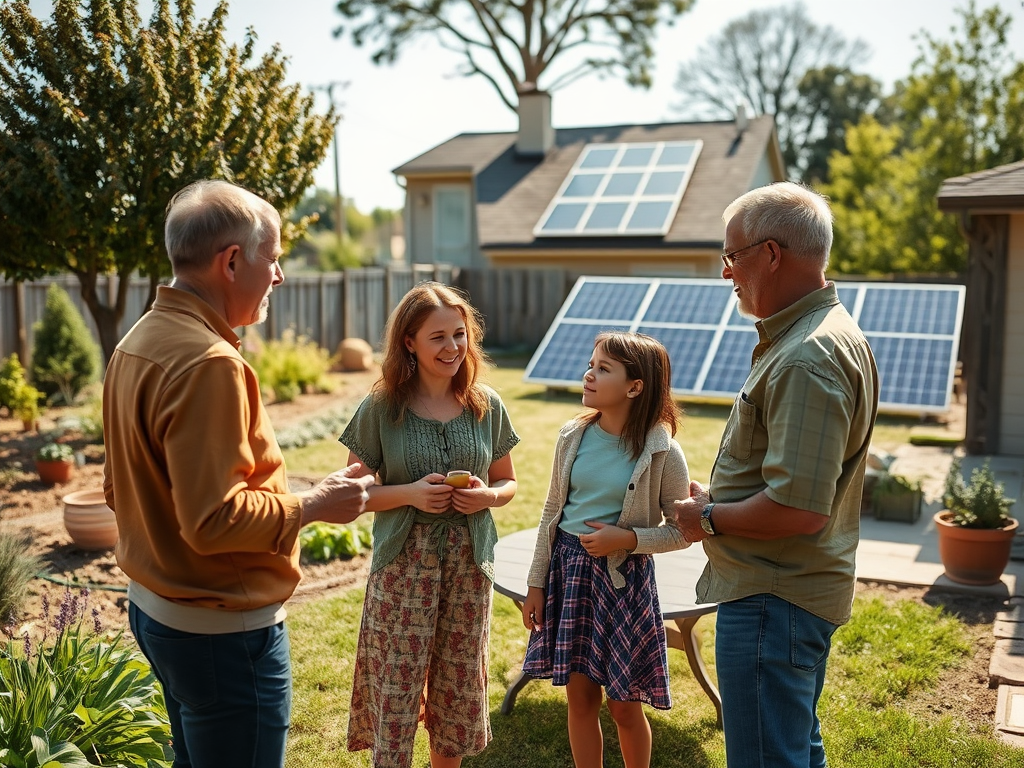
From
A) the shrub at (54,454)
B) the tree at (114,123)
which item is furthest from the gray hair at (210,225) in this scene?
the shrub at (54,454)

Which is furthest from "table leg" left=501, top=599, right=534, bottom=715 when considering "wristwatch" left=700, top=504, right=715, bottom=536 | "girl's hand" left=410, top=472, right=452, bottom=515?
"wristwatch" left=700, top=504, right=715, bottom=536

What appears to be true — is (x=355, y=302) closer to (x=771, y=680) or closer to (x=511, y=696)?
(x=511, y=696)

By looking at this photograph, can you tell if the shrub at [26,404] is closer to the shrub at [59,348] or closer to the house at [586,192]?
the shrub at [59,348]

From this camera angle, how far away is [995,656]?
4.64m

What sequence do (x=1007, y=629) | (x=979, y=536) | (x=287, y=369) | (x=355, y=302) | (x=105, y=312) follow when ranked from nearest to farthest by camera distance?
(x=1007, y=629)
(x=979, y=536)
(x=105, y=312)
(x=287, y=369)
(x=355, y=302)

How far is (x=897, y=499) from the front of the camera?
24.1 ft

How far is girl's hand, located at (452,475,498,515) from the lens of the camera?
3.05 m

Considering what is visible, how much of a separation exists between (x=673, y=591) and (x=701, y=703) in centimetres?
69

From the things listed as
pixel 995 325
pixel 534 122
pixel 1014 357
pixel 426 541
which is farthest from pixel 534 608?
pixel 534 122

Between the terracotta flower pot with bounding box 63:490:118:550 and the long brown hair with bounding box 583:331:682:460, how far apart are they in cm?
415

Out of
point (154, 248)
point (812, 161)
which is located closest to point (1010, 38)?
point (154, 248)

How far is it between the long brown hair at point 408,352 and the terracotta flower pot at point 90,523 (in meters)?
3.59

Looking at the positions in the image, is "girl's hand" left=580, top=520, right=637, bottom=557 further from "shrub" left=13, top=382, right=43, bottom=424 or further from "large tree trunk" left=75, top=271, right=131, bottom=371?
"shrub" left=13, top=382, right=43, bottom=424

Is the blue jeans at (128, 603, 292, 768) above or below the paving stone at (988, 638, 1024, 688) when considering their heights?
above
